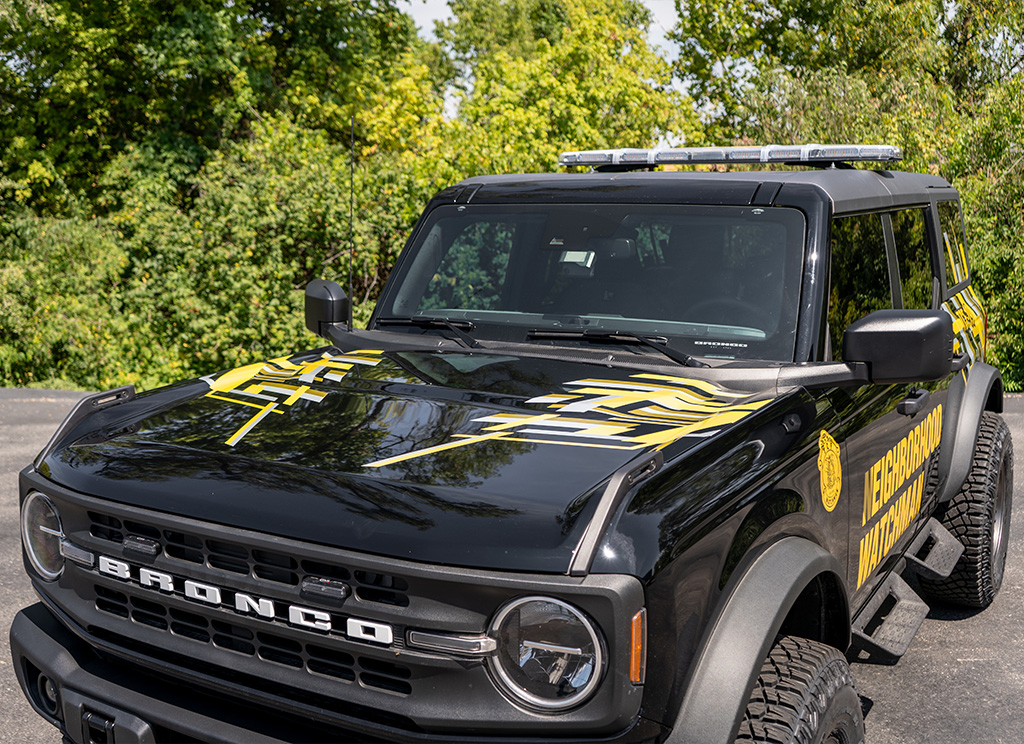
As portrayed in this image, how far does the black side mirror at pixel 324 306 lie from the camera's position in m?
4.05

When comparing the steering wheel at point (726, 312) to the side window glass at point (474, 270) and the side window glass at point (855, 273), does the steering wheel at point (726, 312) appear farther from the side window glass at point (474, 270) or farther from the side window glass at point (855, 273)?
the side window glass at point (474, 270)

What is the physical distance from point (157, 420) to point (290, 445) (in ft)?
1.95

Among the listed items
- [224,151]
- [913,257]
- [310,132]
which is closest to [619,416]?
[913,257]

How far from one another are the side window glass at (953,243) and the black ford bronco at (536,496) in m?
1.08

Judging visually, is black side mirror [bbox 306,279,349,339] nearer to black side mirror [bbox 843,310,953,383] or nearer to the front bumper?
the front bumper

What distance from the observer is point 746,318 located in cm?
318

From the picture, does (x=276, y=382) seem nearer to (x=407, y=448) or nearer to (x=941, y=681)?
(x=407, y=448)

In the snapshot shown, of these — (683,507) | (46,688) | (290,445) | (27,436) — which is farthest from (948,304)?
(27,436)

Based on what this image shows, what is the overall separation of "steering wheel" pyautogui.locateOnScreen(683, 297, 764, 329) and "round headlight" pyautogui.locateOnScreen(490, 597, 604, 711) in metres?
1.56

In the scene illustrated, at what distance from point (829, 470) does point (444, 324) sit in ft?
4.65

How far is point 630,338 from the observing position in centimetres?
317

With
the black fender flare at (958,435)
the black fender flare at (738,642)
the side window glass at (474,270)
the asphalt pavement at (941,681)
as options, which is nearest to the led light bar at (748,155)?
the side window glass at (474,270)

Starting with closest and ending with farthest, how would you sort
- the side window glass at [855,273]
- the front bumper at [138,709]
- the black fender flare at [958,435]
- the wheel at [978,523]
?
the front bumper at [138,709], the side window glass at [855,273], the black fender flare at [958,435], the wheel at [978,523]

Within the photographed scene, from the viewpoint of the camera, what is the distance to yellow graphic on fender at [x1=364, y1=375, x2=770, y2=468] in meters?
2.38
